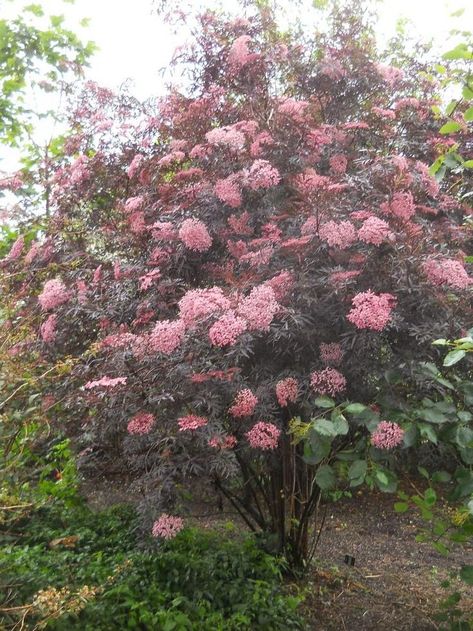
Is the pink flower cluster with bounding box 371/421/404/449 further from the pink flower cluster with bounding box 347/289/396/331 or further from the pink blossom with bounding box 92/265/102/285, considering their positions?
the pink blossom with bounding box 92/265/102/285

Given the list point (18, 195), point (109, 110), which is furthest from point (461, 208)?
point (18, 195)

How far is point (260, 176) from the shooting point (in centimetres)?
243

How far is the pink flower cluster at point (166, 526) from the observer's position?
6.87 ft

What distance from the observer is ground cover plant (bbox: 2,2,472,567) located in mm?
2080

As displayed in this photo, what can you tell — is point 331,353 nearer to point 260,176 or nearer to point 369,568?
point 260,176

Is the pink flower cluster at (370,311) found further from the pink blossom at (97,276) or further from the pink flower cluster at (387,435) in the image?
the pink blossom at (97,276)

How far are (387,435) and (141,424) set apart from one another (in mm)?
814

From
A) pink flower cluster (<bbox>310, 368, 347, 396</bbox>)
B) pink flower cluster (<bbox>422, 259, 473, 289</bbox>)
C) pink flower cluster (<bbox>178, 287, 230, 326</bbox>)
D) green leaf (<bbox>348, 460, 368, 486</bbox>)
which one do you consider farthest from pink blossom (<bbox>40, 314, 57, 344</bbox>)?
pink flower cluster (<bbox>422, 259, 473, 289</bbox>)

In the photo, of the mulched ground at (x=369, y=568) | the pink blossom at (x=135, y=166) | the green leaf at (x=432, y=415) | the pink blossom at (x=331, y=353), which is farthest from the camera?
the mulched ground at (x=369, y=568)

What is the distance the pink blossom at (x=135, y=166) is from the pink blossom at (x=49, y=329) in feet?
2.47

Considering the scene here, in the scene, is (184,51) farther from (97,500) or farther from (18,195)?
(97,500)

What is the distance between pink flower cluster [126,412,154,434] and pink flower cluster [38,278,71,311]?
786 millimetres

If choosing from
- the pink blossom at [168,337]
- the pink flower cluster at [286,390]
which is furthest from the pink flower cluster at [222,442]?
the pink blossom at [168,337]

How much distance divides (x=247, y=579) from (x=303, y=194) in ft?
5.44
